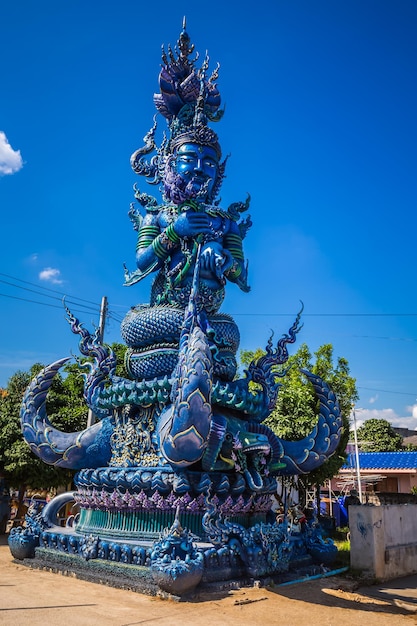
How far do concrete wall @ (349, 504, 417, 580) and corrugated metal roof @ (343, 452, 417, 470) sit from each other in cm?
1606

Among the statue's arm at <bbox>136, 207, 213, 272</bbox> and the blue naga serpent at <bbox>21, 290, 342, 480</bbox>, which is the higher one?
the statue's arm at <bbox>136, 207, 213, 272</bbox>

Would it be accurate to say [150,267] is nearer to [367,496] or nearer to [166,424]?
[166,424]

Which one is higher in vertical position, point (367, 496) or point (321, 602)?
point (367, 496)

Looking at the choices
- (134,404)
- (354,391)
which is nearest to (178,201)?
(134,404)

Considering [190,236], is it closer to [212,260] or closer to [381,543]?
[212,260]

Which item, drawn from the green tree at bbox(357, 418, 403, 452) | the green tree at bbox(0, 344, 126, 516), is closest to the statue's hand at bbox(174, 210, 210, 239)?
the green tree at bbox(0, 344, 126, 516)

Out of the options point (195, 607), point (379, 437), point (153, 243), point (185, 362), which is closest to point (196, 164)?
point (153, 243)

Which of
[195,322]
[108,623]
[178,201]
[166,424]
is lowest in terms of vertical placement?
[108,623]

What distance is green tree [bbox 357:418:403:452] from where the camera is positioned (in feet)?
128

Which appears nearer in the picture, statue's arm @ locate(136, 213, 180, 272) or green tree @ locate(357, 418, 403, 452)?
statue's arm @ locate(136, 213, 180, 272)

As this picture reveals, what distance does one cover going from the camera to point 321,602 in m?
7.47

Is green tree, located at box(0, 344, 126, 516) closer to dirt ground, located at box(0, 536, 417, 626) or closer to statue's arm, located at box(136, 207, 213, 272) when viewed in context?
statue's arm, located at box(136, 207, 213, 272)

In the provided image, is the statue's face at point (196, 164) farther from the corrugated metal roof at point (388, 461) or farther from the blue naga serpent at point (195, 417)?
the corrugated metal roof at point (388, 461)

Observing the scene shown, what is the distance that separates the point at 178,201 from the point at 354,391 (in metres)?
13.7
